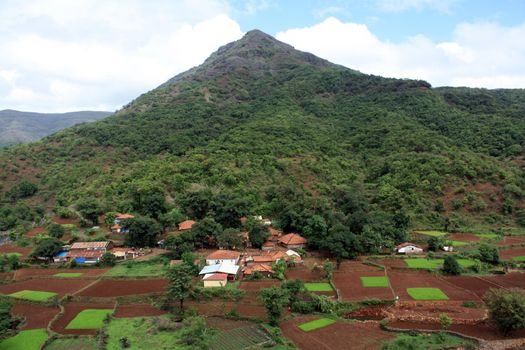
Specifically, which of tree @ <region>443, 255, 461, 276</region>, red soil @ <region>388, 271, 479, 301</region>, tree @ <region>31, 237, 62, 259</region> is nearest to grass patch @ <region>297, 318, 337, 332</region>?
red soil @ <region>388, 271, 479, 301</region>

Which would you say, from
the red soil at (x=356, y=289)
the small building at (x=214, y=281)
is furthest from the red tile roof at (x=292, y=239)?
the small building at (x=214, y=281)

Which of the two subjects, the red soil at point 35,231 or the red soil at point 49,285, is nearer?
the red soil at point 49,285

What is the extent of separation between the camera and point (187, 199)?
4984 cm

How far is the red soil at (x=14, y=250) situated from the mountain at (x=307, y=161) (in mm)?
9574

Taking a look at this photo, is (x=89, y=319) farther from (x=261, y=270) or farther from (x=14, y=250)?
(x=14, y=250)

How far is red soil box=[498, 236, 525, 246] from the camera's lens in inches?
1639

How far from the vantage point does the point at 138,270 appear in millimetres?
36469

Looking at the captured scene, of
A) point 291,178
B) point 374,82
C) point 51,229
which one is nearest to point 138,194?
point 51,229

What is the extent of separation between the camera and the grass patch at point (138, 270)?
115 ft

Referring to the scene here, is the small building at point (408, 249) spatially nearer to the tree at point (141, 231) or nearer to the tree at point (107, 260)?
the tree at point (141, 231)

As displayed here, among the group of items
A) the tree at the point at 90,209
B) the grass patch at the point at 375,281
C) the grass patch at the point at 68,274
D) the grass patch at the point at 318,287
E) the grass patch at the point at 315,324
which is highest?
the tree at the point at 90,209

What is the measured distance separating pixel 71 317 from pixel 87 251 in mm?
14155

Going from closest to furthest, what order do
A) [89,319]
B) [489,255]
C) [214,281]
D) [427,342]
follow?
1. [427,342]
2. [89,319]
3. [214,281]
4. [489,255]

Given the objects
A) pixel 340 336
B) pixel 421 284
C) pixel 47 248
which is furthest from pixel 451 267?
pixel 47 248
